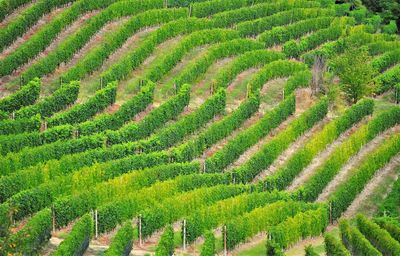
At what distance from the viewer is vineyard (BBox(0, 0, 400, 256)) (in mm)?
58906

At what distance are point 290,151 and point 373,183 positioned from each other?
478 centimetres

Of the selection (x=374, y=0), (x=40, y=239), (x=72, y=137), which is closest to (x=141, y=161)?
(x=72, y=137)

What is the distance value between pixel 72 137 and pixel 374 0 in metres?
38.3

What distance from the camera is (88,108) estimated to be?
228 ft

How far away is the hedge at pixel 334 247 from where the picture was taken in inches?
2197

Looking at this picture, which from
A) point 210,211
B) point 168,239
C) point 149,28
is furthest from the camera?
point 149,28

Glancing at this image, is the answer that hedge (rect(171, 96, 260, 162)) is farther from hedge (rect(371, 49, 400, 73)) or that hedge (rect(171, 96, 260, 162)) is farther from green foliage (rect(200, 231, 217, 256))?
hedge (rect(371, 49, 400, 73))

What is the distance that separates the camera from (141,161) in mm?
64500

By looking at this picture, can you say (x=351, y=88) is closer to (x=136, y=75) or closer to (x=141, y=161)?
(x=136, y=75)

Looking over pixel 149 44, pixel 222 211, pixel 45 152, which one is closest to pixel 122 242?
pixel 222 211

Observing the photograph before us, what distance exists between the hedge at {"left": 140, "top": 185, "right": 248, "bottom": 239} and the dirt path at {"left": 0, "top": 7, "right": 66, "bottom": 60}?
1994cm

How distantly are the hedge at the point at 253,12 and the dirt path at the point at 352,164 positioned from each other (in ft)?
48.3

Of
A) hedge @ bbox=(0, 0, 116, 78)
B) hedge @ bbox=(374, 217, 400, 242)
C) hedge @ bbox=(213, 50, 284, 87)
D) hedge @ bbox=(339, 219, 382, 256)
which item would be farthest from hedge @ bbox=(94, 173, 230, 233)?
hedge @ bbox=(0, 0, 116, 78)

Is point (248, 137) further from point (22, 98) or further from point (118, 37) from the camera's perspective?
point (118, 37)
